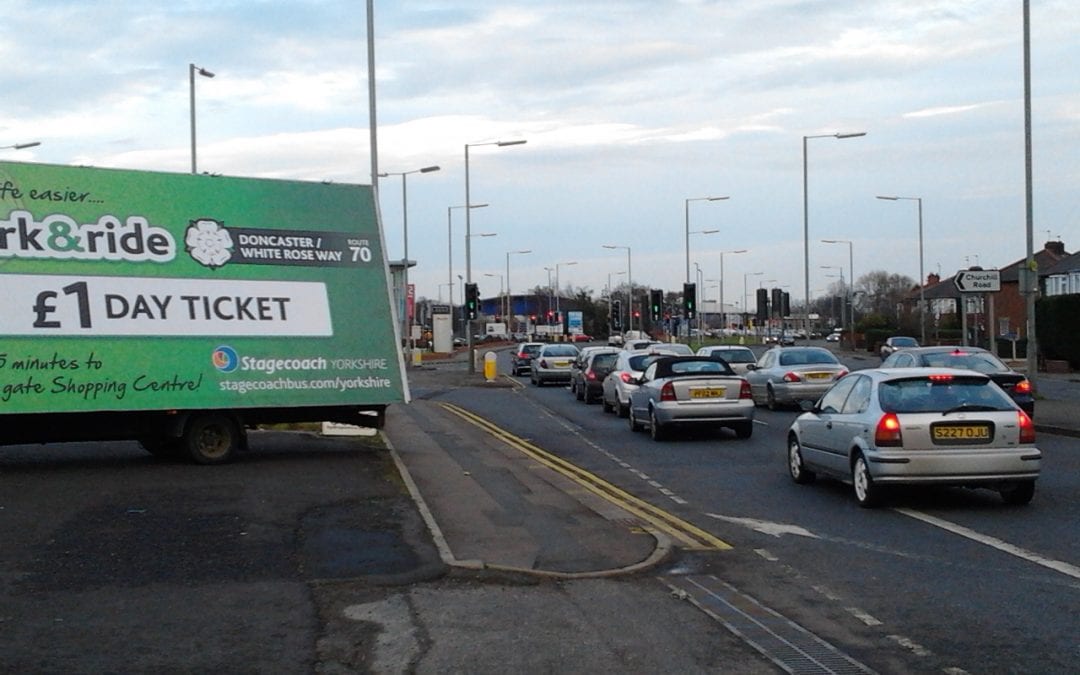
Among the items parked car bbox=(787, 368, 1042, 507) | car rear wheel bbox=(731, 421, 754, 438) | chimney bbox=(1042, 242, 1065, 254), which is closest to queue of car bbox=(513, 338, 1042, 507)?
parked car bbox=(787, 368, 1042, 507)

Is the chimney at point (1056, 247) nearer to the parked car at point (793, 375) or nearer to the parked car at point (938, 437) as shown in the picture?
the parked car at point (793, 375)

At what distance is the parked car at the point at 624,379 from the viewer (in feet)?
90.8

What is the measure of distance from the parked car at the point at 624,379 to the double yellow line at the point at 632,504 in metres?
5.38

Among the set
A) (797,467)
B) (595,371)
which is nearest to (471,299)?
(595,371)

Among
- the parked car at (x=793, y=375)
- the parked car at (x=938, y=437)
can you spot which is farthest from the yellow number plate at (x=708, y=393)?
the parked car at (x=938, y=437)

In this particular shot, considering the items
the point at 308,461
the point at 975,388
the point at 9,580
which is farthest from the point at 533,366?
the point at 9,580

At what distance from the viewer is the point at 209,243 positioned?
1691cm

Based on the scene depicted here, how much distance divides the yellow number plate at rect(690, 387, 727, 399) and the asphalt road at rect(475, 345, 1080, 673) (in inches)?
101

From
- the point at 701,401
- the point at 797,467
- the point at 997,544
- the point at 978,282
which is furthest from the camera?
the point at 978,282

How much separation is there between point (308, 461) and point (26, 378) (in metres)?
3.75

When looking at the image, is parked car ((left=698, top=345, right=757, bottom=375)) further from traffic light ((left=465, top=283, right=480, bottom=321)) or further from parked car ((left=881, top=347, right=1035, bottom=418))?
traffic light ((left=465, top=283, right=480, bottom=321))

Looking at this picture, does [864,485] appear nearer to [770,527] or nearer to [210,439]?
[770,527]

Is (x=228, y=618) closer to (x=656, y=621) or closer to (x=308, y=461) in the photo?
(x=656, y=621)

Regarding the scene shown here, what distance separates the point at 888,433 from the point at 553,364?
32.5 m
